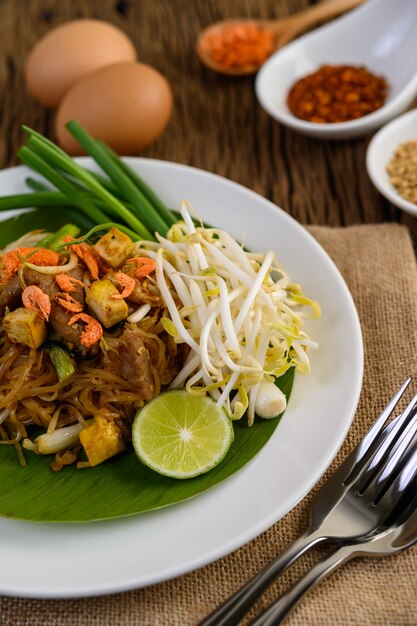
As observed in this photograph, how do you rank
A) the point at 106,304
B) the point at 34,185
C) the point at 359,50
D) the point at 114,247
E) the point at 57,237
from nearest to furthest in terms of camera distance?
the point at 106,304, the point at 114,247, the point at 57,237, the point at 34,185, the point at 359,50

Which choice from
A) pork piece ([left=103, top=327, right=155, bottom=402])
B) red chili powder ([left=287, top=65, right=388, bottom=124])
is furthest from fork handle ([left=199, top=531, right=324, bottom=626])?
red chili powder ([left=287, top=65, right=388, bottom=124])

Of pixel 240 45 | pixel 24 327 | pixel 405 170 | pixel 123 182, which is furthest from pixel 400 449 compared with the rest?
pixel 240 45

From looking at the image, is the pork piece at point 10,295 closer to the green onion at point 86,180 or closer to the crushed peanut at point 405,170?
the green onion at point 86,180

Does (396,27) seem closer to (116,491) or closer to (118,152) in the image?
(118,152)

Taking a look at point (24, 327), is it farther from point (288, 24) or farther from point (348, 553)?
point (288, 24)

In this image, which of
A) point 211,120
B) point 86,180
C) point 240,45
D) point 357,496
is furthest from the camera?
point 240,45
